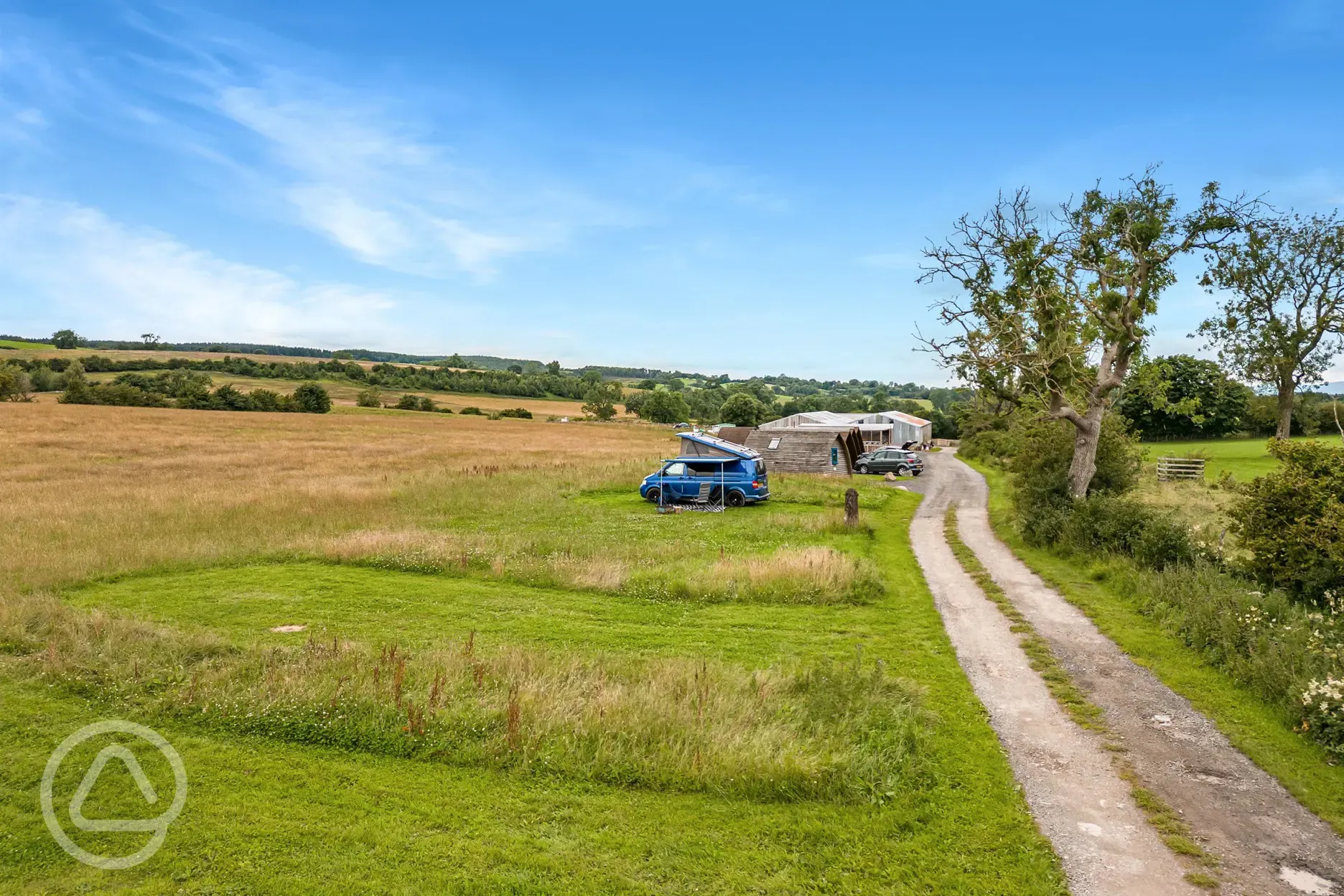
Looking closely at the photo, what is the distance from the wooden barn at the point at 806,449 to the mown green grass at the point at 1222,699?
951 inches

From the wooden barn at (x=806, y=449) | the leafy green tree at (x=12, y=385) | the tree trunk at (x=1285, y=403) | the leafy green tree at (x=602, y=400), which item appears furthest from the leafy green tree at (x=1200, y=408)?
the leafy green tree at (x=12, y=385)

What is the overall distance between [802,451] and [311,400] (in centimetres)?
7162

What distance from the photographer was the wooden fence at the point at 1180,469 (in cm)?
3731

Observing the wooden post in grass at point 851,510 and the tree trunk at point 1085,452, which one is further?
the wooden post in grass at point 851,510

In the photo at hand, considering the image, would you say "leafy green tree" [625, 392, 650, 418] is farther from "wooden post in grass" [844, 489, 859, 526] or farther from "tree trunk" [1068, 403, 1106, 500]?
"tree trunk" [1068, 403, 1106, 500]

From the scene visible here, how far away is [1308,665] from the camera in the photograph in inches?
344

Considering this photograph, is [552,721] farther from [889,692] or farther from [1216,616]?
[1216,616]

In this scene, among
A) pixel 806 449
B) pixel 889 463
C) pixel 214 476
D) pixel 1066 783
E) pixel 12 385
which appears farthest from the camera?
pixel 12 385

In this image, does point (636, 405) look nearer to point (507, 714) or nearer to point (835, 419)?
point (835, 419)

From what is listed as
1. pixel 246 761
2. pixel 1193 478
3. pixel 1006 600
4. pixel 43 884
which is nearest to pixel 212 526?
pixel 246 761

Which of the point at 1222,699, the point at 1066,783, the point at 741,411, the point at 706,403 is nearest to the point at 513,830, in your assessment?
the point at 1066,783

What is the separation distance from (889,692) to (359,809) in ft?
20.7

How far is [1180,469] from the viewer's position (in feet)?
125

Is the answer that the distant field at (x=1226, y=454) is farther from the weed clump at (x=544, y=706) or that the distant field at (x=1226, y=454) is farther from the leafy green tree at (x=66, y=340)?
the leafy green tree at (x=66, y=340)
